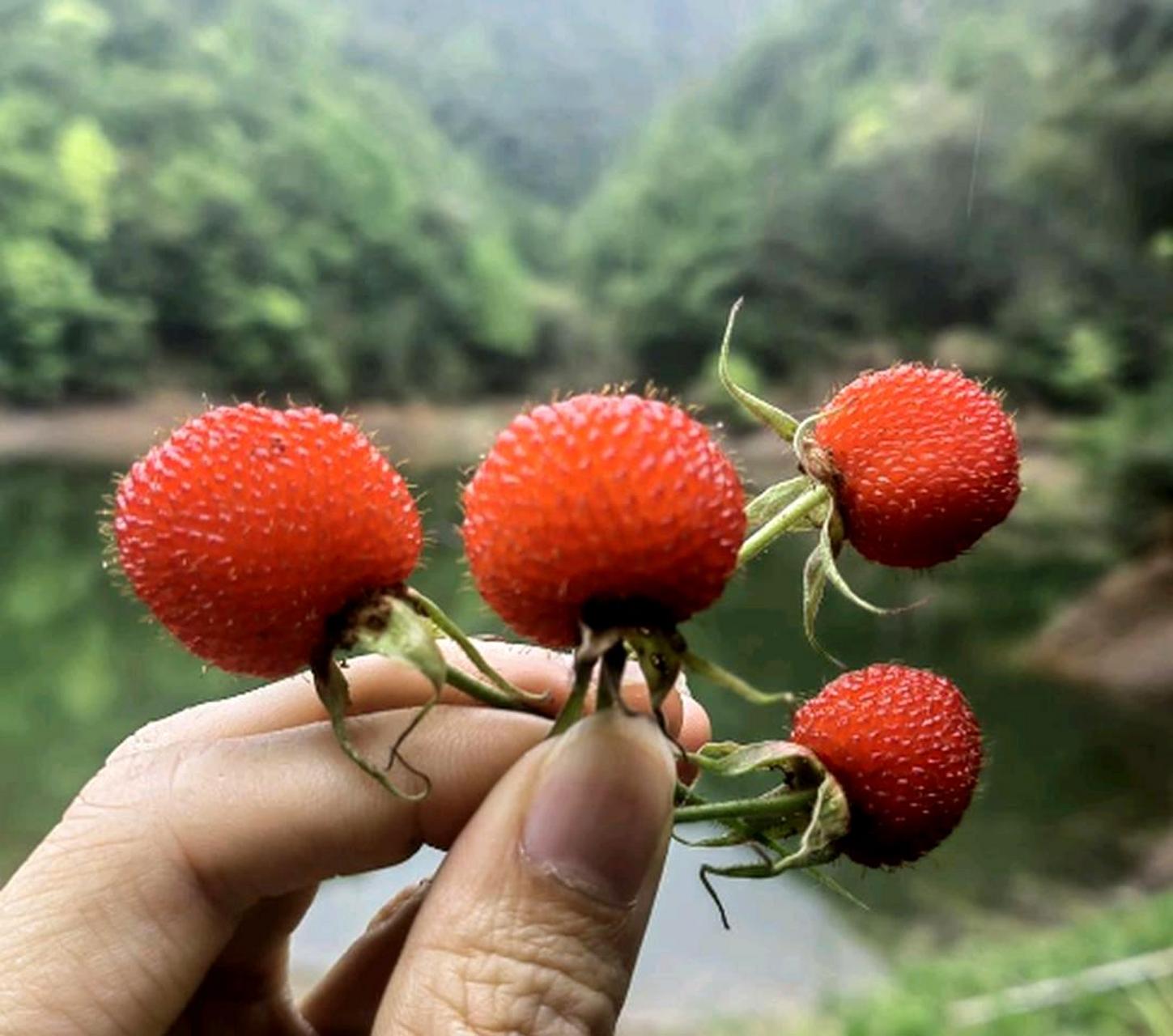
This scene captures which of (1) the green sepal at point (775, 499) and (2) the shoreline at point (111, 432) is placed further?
(2) the shoreline at point (111, 432)

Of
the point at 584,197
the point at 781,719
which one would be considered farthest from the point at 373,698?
the point at 584,197

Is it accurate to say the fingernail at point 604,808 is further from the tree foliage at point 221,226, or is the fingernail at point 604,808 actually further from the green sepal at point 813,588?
the tree foliage at point 221,226

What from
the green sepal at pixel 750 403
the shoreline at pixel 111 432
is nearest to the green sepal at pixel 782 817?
the green sepal at pixel 750 403

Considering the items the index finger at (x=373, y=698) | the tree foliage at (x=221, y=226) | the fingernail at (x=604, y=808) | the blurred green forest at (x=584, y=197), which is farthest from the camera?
the tree foliage at (x=221, y=226)

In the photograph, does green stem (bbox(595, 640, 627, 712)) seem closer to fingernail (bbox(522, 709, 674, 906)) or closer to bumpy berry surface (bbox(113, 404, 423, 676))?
fingernail (bbox(522, 709, 674, 906))

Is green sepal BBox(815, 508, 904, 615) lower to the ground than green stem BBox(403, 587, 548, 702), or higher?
lower

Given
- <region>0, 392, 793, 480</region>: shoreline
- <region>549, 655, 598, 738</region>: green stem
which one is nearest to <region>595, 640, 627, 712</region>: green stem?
<region>549, 655, 598, 738</region>: green stem
